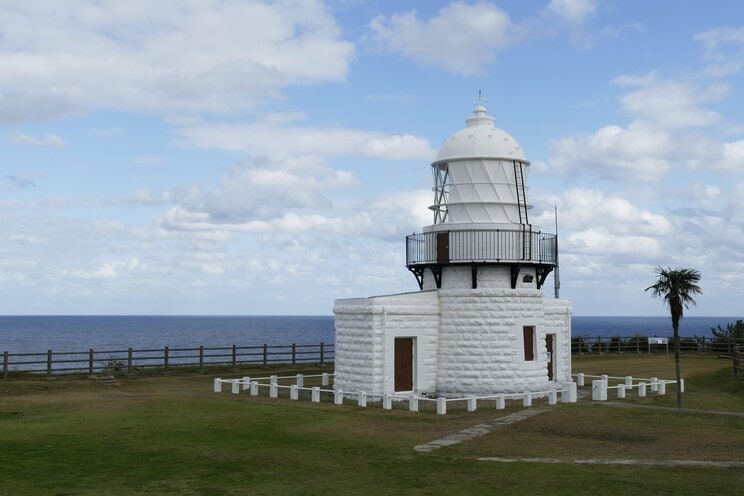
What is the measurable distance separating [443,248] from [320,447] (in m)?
12.8

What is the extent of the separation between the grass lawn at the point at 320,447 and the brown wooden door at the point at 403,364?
2827mm

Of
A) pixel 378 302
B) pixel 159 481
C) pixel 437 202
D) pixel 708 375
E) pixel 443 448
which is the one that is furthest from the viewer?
pixel 708 375

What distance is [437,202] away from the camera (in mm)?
30781

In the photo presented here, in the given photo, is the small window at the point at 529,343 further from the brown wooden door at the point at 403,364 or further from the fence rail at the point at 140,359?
the fence rail at the point at 140,359

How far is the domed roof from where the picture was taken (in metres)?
29.8

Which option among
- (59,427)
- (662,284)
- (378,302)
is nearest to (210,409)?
(59,427)

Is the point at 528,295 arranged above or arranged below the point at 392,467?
above

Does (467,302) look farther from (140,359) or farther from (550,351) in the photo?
(140,359)

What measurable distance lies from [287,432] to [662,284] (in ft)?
39.1

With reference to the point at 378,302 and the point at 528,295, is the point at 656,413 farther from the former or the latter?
the point at 378,302

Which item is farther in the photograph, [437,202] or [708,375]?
[708,375]

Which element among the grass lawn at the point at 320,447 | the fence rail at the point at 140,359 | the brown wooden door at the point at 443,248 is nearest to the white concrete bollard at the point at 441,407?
the grass lawn at the point at 320,447

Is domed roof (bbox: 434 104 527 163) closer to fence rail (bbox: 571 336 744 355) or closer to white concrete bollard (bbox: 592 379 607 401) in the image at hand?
white concrete bollard (bbox: 592 379 607 401)

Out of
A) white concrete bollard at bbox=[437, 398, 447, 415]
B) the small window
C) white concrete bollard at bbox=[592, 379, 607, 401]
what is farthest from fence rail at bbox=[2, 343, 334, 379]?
white concrete bollard at bbox=[592, 379, 607, 401]
